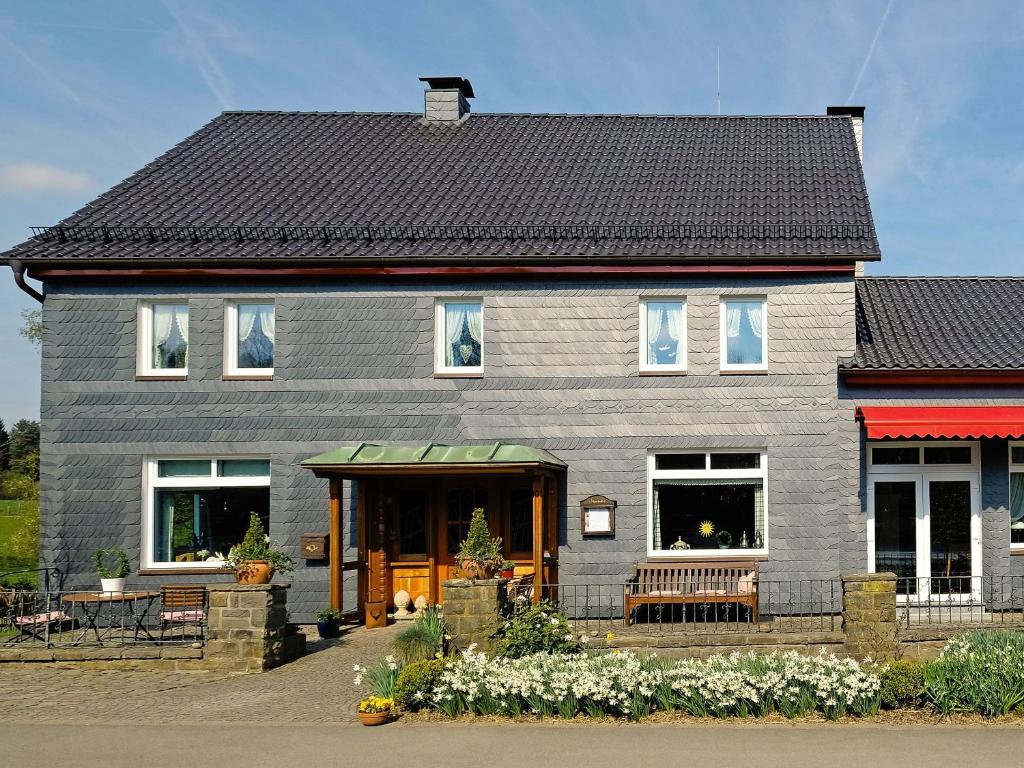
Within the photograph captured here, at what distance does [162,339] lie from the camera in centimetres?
1747

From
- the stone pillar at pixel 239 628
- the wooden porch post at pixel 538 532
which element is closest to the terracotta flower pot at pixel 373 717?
the stone pillar at pixel 239 628

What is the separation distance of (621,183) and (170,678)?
11.3 meters

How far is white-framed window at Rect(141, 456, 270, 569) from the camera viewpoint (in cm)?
1714

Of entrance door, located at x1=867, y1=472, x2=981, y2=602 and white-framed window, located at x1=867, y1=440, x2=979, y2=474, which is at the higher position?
white-framed window, located at x1=867, y1=440, x2=979, y2=474

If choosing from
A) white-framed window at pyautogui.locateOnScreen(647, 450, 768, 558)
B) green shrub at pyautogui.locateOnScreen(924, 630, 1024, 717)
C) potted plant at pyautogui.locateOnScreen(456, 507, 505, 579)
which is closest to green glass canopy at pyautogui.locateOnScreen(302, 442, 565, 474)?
white-framed window at pyautogui.locateOnScreen(647, 450, 768, 558)

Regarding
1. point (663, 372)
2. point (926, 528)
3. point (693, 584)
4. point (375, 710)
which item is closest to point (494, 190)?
point (663, 372)

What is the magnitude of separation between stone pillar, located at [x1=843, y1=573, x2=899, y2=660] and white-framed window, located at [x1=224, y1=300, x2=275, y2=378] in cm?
962

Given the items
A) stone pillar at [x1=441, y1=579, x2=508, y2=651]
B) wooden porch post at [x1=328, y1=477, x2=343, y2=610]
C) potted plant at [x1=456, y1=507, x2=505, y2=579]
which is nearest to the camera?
stone pillar at [x1=441, y1=579, x2=508, y2=651]

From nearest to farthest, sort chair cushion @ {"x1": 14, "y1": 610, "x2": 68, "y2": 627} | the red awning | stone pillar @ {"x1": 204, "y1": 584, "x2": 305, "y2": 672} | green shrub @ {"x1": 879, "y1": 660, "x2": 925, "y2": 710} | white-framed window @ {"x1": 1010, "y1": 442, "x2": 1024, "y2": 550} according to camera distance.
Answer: green shrub @ {"x1": 879, "y1": 660, "x2": 925, "y2": 710}, stone pillar @ {"x1": 204, "y1": 584, "x2": 305, "y2": 672}, chair cushion @ {"x1": 14, "y1": 610, "x2": 68, "y2": 627}, the red awning, white-framed window @ {"x1": 1010, "y1": 442, "x2": 1024, "y2": 550}

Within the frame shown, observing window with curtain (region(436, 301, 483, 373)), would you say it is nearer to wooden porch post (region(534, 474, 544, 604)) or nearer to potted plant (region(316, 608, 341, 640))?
wooden porch post (region(534, 474, 544, 604))

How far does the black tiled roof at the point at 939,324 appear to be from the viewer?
1723 cm

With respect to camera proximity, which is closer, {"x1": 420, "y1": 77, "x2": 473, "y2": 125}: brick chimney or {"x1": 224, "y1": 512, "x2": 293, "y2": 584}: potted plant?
{"x1": 224, "y1": 512, "x2": 293, "y2": 584}: potted plant

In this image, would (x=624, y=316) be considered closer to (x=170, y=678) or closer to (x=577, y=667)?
(x=577, y=667)

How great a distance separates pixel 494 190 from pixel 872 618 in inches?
400
